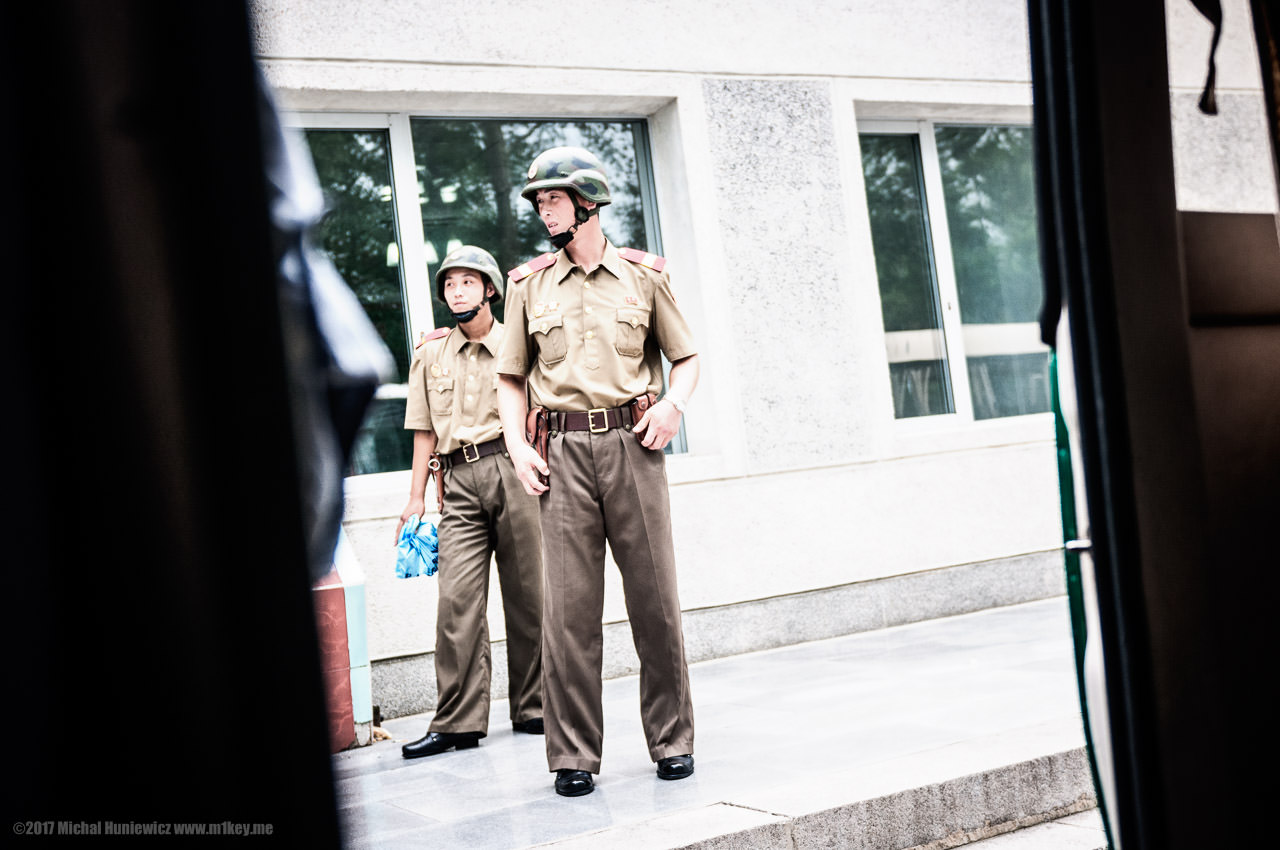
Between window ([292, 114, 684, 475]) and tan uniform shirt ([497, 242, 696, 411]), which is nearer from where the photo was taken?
tan uniform shirt ([497, 242, 696, 411])

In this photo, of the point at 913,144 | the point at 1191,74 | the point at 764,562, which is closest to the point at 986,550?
the point at 764,562

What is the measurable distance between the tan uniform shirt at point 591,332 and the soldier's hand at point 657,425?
115 millimetres

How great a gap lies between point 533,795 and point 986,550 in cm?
517

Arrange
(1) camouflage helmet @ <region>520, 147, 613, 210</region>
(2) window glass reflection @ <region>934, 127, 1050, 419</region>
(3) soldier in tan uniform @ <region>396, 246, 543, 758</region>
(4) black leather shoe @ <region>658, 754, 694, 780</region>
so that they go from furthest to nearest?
1. (2) window glass reflection @ <region>934, 127, 1050, 419</region>
2. (3) soldier in tan uniform @ <region>396, 246, 543, 758</region>
3. (1) camouflage helmet @ <region>520, 147, 613, 210</region>
4. (4) black leather shoe @ <region>658, 754, 694, 780</region>

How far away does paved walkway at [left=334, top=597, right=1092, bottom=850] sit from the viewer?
148 inches

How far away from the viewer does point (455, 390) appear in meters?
5.91

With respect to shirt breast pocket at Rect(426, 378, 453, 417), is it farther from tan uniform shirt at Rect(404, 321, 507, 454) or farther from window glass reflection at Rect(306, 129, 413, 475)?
window glass reflection at Rect(306, 129, 413, 475)

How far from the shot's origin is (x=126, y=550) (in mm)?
703

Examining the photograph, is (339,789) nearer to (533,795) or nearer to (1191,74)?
(533,795)

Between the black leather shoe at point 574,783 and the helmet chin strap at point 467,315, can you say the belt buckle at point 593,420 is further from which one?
the helmet chin strap at point 467,315

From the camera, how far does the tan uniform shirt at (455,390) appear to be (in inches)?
231

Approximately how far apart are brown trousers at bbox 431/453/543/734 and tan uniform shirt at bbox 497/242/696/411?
43.4 inches

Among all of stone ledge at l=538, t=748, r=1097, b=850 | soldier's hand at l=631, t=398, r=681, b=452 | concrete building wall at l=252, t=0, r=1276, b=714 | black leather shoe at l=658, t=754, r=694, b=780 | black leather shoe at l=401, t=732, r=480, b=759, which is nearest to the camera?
stone ledge at l=538, t=748, r=1097, b=850

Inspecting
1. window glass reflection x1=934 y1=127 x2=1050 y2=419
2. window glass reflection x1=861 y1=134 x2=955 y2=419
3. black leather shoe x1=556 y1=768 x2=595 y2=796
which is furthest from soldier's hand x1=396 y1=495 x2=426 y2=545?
window glass reflection x1=934 y1=127 x2=1050 y2=419
